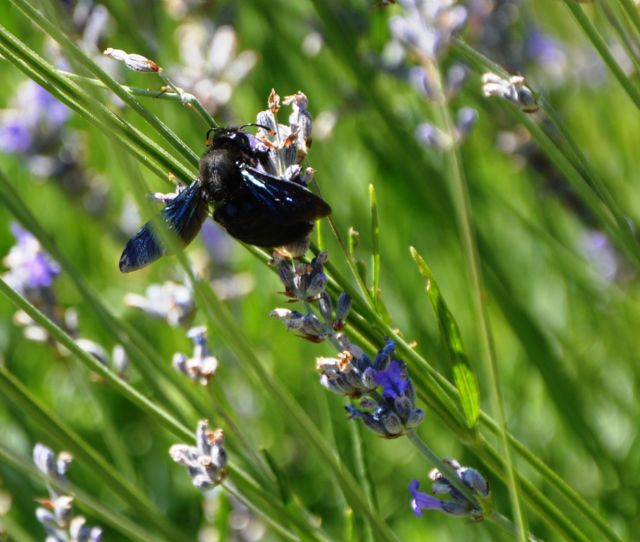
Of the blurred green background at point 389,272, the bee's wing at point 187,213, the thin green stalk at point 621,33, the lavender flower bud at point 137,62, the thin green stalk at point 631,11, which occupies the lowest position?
the blurred green background at point 389,272

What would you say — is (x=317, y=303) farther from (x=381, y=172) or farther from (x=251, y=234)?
(x=381, y=172)

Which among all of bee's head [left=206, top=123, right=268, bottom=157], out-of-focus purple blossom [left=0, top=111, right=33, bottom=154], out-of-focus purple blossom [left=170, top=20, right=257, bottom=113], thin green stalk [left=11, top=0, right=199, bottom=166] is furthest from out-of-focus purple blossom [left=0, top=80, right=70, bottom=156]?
thin green stalk [left=11, top=0, right=199, bottom=166]

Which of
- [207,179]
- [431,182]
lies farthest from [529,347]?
[207,179]

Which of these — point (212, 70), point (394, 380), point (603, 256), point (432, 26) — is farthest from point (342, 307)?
point (603, 256)

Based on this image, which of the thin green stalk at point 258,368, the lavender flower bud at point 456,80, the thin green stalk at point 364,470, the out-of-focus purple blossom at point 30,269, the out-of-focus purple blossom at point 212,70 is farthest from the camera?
the out-of-focus purple blossom at point 212,70

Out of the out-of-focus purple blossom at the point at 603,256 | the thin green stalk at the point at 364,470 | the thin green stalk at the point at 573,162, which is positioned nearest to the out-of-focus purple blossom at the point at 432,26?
the thin green stalk at the point at 573,162

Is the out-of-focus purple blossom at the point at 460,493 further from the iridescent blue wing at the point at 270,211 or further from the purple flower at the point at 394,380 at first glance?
the iridescent blue wing at the point at 270,211

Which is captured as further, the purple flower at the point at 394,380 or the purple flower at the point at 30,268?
the purple flower at the point at 30,268
